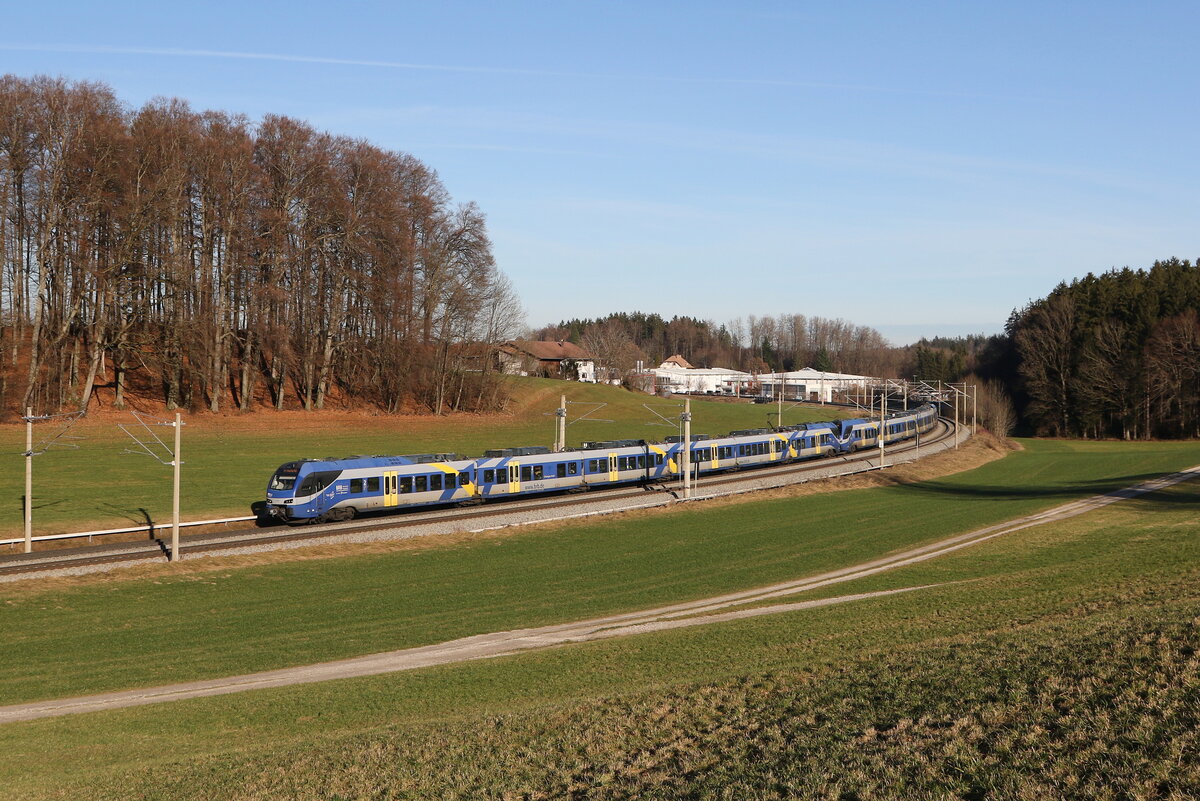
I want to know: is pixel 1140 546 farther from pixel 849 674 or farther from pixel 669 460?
pixel 669 460

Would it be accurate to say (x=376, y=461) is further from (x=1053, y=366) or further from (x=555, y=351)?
(x=555, y=351)

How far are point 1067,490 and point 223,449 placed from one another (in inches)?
2300

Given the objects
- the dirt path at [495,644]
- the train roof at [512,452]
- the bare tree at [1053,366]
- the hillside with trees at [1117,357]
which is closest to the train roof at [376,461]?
the train roof at [512,452]

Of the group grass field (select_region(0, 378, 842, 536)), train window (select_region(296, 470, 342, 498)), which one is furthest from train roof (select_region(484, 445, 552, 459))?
grass field (select_region(0, 378, 842, 536))

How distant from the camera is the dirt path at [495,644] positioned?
69.7ft

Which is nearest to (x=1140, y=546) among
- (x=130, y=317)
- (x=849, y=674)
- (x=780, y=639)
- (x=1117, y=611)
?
(x=1117, y=611)

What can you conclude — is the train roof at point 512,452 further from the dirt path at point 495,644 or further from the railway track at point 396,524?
the dirt path at point 495,644

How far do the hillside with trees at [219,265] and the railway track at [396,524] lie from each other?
110 feet

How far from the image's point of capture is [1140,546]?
3616cm

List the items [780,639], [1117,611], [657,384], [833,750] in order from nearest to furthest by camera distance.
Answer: [833,750]
[1117,611]
[780,639]
[657,384]

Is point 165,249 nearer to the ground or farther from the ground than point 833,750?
farther from the ground

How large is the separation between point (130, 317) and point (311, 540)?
4152cm

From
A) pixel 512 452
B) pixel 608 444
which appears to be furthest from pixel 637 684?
pixel 608 444

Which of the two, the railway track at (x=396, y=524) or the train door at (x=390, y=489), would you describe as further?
the train door at (x=390, y=489)
